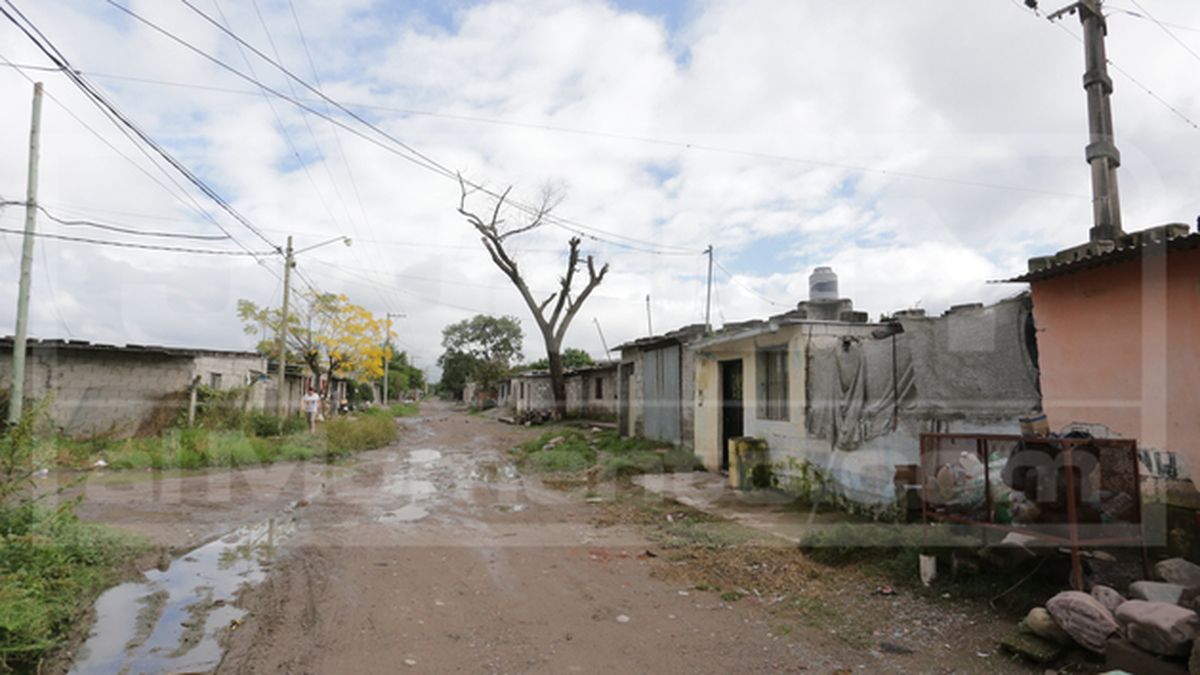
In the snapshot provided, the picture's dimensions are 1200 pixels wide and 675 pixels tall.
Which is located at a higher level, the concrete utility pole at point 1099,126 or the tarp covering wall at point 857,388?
the concrete utility pole at point 1099,126

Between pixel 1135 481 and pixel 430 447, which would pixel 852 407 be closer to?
pixel 1135 481

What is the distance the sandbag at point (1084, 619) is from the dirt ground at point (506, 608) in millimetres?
423

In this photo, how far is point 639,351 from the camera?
18453 millimetres

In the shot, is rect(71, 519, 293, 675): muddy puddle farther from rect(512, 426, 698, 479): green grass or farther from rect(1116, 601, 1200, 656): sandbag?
rect(512, 426, 698, 479): green grass

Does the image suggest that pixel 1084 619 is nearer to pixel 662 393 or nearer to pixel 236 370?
pixel 662 393

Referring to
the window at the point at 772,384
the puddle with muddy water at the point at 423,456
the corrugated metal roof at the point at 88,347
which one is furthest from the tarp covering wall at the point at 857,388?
the corrugated metal roof at the point at 88,347

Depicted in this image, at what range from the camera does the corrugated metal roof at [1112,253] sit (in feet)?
16.8

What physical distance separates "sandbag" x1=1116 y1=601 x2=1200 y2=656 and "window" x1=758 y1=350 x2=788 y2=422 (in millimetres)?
6527

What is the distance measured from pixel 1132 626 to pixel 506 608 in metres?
4.11

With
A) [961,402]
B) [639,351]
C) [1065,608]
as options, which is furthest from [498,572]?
[639,351]

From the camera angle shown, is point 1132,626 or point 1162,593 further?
point 1162,593

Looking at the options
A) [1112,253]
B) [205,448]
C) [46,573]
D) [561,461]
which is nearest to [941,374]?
[1112,253]

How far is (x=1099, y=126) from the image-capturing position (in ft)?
28.9

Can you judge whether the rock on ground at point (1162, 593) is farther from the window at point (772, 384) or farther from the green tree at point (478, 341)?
the green tree at point (478, 341)
